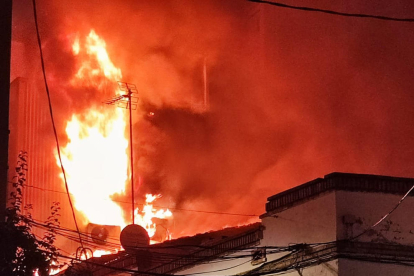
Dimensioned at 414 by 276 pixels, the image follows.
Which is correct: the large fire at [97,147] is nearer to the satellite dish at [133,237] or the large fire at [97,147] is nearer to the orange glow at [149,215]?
the orange glow at [149,215]

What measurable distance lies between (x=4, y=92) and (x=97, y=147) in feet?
88.5

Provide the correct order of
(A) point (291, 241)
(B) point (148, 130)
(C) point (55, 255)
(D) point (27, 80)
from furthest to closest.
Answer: (B) point (148, 130), (D) point (27, 80), (A) point (291, 241), (C) point (55, 255)

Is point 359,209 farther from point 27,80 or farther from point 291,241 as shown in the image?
point 27,80

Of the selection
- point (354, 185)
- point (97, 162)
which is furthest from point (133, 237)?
point (97, 162)

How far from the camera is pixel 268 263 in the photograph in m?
22.2

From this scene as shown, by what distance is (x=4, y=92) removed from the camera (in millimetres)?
17969

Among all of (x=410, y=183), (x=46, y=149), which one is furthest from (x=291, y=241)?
(x=46, y=149)

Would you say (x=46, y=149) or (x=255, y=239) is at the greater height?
(x=46, y=149)

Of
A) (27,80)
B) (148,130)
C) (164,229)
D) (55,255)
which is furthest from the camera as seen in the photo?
(148,130)

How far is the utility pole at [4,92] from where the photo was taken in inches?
685

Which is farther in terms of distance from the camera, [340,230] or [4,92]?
[340,230]

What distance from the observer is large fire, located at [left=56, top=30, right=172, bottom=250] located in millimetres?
43250

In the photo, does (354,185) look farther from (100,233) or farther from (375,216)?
(100,233)

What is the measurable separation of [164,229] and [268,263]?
1695 cm
